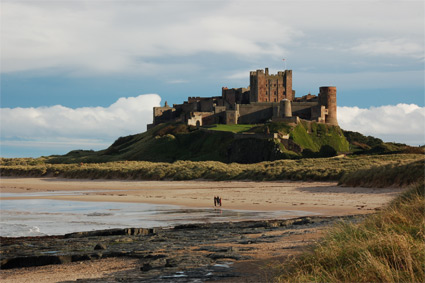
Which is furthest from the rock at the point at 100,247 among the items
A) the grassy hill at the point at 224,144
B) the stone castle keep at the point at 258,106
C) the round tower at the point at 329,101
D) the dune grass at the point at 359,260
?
the round tower at the point at 329,101

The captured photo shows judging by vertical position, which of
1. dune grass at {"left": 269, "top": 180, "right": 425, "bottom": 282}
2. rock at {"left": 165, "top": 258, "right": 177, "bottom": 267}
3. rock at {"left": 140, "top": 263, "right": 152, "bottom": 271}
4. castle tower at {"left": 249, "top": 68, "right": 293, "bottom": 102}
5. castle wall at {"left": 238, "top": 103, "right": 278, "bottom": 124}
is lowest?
rock at {"left": 140, "top": 263, "right": 152, "bottom": 271}

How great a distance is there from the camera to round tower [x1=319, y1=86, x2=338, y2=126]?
106562 mm

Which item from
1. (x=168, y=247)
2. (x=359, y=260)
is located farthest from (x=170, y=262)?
(x=359, y=260)

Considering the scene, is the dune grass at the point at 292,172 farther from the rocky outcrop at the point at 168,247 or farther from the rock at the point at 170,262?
the rock at the point at 170,262

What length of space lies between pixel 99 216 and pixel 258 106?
90.3 meters

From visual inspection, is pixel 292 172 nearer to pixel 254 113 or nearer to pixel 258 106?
pixel 254 113

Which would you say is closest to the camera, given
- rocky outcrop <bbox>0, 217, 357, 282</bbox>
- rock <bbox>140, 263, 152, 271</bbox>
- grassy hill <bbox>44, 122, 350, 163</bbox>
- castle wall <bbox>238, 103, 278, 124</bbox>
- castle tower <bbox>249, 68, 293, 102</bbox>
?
rocky outcrop <bbox>0, 217, 357, 282</bbox>

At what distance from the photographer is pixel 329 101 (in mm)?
107062

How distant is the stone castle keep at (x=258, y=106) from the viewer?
10625 centimetres

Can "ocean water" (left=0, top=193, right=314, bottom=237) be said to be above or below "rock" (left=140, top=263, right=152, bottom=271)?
below

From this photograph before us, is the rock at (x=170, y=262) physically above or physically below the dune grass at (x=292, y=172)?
below

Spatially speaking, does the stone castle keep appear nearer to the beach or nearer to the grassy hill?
the grassy hill

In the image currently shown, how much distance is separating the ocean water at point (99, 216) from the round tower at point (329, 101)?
8529 centimetres

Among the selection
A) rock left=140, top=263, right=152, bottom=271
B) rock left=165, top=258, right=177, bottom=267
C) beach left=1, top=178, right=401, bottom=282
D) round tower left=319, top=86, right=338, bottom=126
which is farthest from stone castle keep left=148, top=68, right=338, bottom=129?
rock left=140, top=263, right=152, bottom=271
